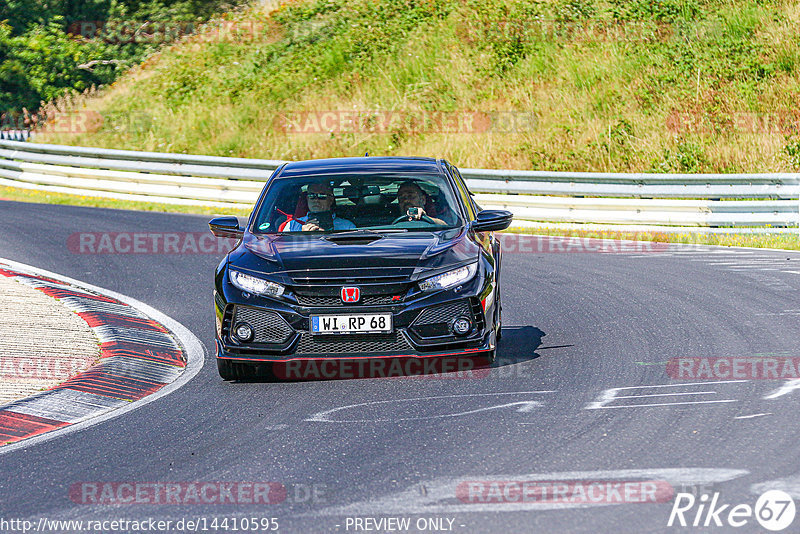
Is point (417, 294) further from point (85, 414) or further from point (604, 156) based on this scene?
point (604, 156)

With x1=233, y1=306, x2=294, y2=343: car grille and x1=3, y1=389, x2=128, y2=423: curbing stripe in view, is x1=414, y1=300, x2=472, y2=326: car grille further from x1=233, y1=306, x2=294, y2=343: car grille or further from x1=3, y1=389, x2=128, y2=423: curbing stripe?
x1=3, y1=389, x2=128, y2=423: curbing stripe

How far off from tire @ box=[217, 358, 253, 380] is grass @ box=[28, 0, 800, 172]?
15757 mm

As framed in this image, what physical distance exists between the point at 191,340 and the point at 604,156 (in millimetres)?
15908

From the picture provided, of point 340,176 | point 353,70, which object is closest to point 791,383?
point 340,176

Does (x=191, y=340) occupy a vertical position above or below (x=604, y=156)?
below

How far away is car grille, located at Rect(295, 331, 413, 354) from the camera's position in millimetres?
7844

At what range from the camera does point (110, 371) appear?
343 inches

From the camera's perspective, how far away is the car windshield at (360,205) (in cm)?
904

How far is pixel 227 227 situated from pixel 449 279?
1.95m

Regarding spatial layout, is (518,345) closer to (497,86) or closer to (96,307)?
(96,307)

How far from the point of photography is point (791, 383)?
7.61m
